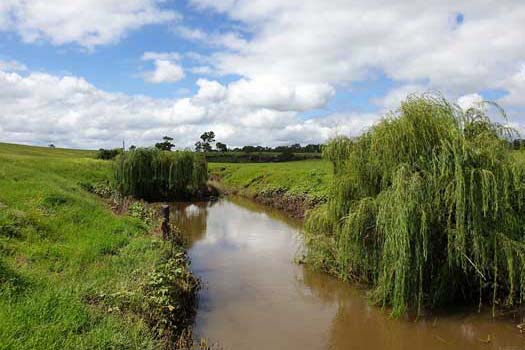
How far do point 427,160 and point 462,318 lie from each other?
3419 mm

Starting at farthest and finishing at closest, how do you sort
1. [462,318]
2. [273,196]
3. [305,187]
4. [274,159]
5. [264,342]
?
[274,159] → [273,196] → [305,187] → [462,318] → [264,342]

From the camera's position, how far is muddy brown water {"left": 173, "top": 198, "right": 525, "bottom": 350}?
7660 millimetres

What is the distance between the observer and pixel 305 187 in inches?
1037

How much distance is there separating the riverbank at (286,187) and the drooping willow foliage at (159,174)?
496 centimetres

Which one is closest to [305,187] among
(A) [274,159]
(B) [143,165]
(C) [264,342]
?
(B) [143,165]

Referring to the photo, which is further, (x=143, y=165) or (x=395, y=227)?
(x=143, y=165)

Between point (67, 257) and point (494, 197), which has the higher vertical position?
point (494, 197)

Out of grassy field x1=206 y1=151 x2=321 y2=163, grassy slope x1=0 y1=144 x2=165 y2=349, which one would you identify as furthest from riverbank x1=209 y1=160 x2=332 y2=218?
grassy field x1=206 y1=151 x2=321 y2=163

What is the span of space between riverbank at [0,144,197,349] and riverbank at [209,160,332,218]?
9.52 meters

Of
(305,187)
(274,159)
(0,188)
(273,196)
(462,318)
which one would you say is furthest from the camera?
(274,159)

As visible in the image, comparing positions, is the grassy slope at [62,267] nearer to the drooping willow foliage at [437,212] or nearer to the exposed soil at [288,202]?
the drooping willow foliage at [437,212]

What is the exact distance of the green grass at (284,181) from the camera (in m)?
25.2

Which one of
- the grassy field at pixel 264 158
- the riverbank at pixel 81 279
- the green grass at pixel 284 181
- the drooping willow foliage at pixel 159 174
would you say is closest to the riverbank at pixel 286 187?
the green grass at pixel 284 181

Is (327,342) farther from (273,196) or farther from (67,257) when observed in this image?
(273,196)
